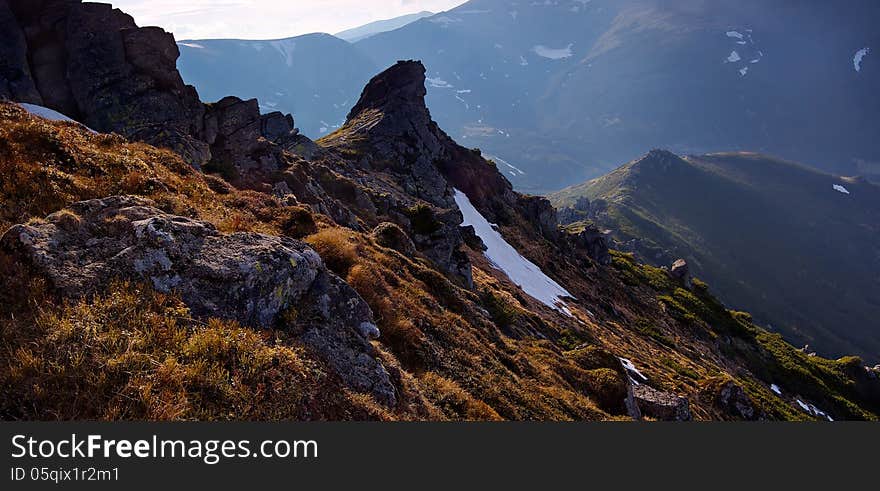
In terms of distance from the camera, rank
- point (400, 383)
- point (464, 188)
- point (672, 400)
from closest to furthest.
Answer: point (400, 383)
point (672, 400)
point (464, 188)

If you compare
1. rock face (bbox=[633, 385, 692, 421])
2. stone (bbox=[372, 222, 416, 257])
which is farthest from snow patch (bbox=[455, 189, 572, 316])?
stone (bbox=[372, 222, 416, 257])

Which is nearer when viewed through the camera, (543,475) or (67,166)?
(543,475)

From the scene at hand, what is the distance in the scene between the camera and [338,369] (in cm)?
754

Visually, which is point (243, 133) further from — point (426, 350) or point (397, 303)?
point (426, 350)

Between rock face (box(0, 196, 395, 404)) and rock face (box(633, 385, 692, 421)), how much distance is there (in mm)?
14807

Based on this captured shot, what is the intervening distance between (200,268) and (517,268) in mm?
42015

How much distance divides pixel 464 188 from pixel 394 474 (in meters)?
66.6

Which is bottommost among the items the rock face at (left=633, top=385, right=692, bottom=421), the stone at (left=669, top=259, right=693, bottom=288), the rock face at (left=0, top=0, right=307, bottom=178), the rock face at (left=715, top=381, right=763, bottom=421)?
the stone at (left=669, top=259, right=693, bottom=288)

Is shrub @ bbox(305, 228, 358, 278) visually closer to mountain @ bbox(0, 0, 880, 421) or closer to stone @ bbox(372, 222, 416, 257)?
mountain @ bbox(0, 0, 880, 421)

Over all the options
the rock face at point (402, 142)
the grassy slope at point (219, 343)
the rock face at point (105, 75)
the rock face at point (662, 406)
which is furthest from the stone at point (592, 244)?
the rock face at point (105, 75)

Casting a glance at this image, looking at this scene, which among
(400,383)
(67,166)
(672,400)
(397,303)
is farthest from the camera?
(672,400)

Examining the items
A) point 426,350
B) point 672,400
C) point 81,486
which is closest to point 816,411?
point 672,400

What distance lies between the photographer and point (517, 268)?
4750 centimetres

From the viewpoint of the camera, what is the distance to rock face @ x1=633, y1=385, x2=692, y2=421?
17.9 metres
